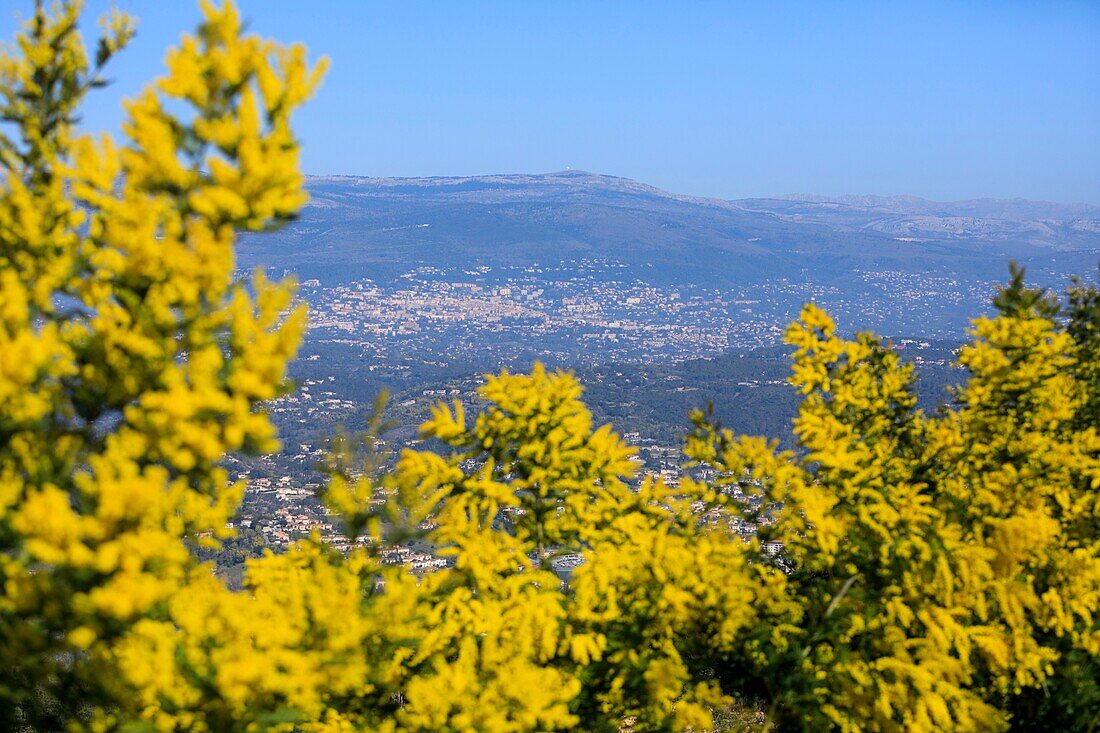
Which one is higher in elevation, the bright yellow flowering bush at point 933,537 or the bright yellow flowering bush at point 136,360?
the bright yellow flowering bush at point 136,360

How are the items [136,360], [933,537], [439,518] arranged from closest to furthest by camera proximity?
[136,360] < [439,518] < [933,537]

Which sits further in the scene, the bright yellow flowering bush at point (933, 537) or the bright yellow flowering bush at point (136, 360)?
the bright yellow flowering bush at point (933, 537)

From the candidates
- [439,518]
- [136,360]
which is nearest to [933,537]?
[439,518]

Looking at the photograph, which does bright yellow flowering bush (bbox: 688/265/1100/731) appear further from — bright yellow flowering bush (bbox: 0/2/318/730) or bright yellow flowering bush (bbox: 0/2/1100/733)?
bright yellow flowering bush (bbox: 0/2/318/730)

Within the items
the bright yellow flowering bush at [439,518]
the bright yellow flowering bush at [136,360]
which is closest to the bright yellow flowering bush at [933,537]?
the bright yellow flowering bush at [439,518]

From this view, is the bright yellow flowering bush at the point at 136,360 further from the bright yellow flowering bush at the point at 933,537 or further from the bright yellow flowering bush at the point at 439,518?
the bright yellow flowering bush at the point at 933,537

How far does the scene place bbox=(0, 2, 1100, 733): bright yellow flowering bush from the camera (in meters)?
5.38

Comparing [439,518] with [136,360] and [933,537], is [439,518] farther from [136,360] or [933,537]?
[933,537]

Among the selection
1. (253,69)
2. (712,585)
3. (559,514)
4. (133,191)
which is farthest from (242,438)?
(712,585)

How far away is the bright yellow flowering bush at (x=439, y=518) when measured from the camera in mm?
5375

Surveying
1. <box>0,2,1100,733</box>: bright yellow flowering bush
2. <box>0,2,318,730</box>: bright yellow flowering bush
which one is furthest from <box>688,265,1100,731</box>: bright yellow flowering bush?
<box>0,2,318,730</box>: bright yellow flowering bush

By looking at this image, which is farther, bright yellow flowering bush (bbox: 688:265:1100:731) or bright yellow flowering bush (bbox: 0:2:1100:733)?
bright yellow flowering bush (bbox: 688:265:1100:731)

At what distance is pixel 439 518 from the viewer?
9.02 metres

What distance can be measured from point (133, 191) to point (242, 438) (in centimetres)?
167
